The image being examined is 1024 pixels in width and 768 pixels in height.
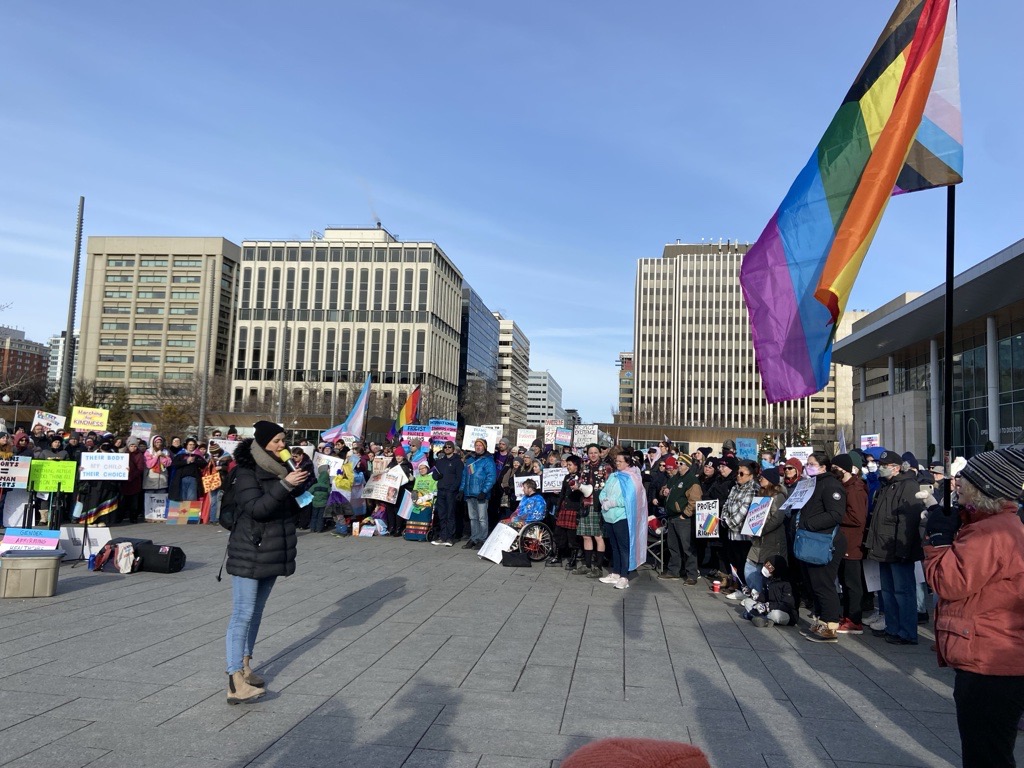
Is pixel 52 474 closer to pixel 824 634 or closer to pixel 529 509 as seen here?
pixel 529 509

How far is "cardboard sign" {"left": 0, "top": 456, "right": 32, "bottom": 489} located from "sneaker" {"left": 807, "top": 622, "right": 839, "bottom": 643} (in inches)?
488

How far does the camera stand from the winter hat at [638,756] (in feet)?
4.58

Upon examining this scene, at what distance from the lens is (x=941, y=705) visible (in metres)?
6.26

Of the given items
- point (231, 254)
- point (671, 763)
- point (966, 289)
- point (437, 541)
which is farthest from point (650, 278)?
point (671, 763)

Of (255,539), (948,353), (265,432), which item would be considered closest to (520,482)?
(265,432)

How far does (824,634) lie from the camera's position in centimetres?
838

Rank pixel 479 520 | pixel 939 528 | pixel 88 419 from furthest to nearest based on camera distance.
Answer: pixel 88 419 < pixel 479 520 < pixel 939 528

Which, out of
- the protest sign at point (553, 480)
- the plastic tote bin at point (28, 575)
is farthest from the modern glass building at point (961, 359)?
the plastic tote bin at point (28, 575)

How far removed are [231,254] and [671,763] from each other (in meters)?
149

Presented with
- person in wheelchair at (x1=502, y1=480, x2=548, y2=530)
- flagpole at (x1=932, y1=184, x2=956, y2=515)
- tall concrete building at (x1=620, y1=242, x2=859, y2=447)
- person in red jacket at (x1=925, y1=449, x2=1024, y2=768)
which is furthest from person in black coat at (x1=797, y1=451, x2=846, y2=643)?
tall concrete building at (x1=620, y1=242, x2=859, y2=447)

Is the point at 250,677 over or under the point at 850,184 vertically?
under

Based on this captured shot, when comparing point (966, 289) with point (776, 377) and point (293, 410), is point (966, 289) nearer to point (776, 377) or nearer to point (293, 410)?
point (776, 377)

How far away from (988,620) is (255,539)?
4830 mm

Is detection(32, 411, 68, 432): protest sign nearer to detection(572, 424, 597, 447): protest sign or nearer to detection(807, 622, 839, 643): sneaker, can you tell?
detection(572, 424, 597, 447): protest sign
